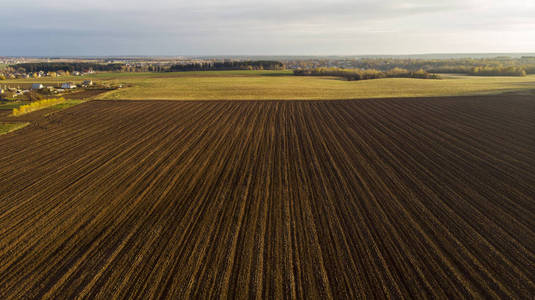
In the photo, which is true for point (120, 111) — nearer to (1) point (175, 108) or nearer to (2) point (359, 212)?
(1) point (175, 108)

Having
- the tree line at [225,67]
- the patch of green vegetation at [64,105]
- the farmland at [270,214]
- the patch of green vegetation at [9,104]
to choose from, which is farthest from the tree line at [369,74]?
the patch of green vegetation at [9,104]

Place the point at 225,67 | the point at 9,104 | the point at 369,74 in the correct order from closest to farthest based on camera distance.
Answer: the point at 9,104 < the point at 369,74 < the point at 225,67

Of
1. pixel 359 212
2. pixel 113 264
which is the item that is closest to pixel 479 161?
pixel 359 212

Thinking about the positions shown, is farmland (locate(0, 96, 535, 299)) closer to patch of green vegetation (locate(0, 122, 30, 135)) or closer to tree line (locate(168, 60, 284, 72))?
patch of green vegetation (locate(0, 122, 30, 135))

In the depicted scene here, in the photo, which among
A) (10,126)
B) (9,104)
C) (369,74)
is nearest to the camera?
(10,126)

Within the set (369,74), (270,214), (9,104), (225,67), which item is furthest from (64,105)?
(225,67)

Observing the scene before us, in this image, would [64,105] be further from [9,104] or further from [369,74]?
[369,74]
